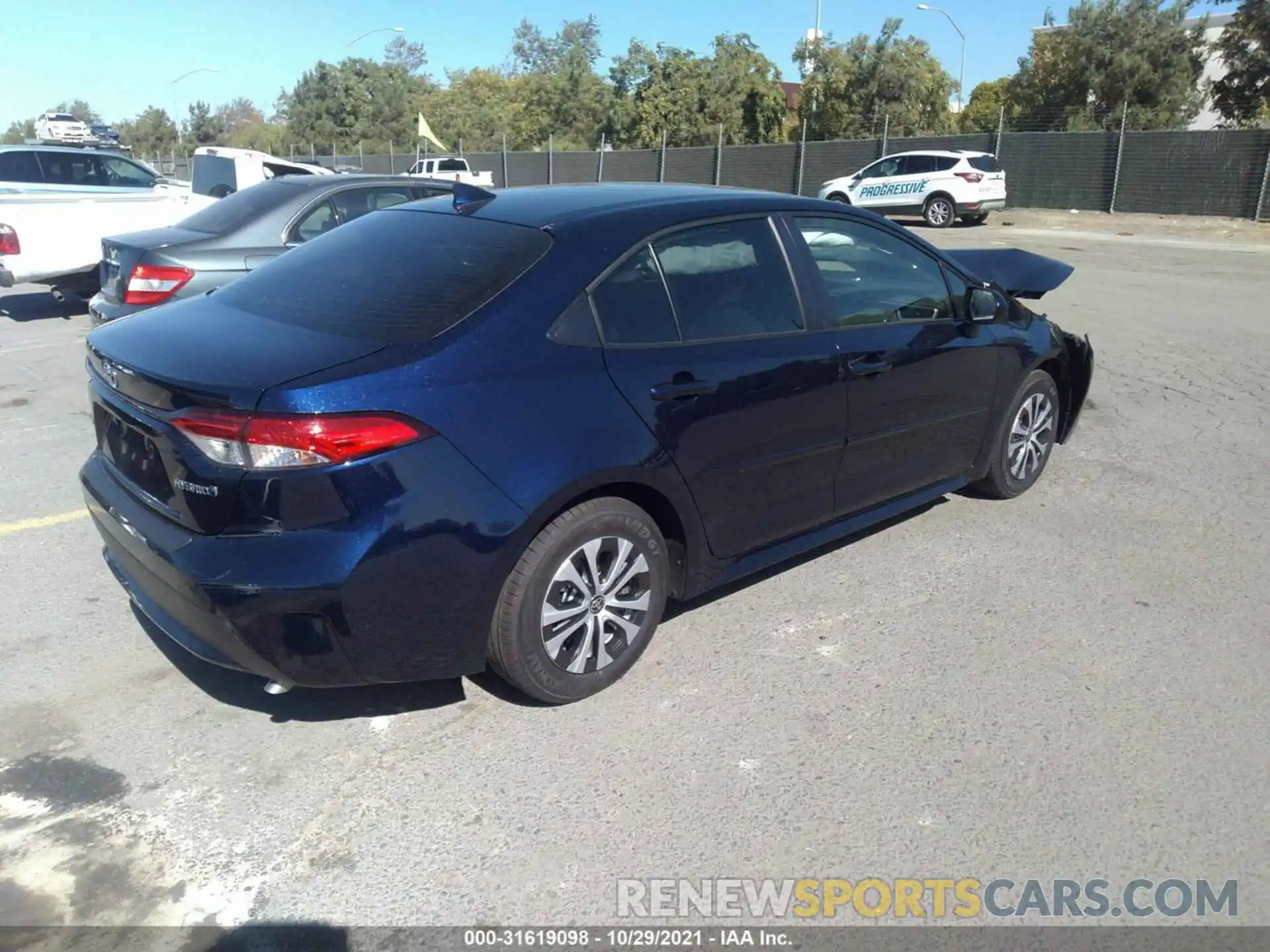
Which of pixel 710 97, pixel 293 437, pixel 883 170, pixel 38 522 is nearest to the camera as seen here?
pixel 293 437

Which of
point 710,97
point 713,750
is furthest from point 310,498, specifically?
point 710,97

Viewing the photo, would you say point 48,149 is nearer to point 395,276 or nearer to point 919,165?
point 395,276

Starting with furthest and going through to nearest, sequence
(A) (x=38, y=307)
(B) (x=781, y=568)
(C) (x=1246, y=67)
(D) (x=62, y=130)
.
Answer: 1. (D) (x=62, y=130)
2. (C) (x=1246, y=67)
3. (A) (x=38, y=307)
4. (B) (x=781, y=568)

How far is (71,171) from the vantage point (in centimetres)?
1411

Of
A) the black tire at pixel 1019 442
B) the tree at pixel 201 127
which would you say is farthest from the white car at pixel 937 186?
the tree at pixel 201 127

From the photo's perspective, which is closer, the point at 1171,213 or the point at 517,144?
the point at 1171,213

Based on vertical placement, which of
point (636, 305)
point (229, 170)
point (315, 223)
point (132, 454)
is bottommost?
point (132, 454)

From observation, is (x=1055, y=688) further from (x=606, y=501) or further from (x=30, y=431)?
(x=30, y=431)

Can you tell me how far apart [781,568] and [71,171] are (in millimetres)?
13539

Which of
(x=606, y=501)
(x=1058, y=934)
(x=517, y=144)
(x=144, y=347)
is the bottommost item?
(x=1058, y=934)

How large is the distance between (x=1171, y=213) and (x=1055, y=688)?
25.6 m

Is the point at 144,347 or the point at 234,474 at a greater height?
the point at 144,347

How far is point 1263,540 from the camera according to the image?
192 inches

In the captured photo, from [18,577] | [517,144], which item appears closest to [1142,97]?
[517,144]
